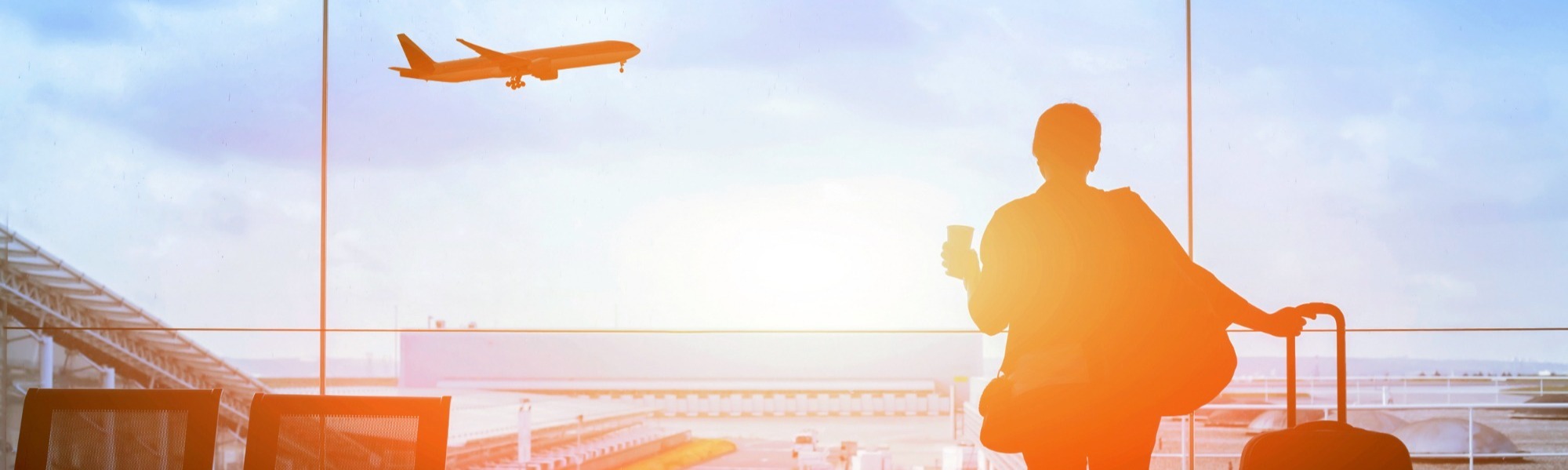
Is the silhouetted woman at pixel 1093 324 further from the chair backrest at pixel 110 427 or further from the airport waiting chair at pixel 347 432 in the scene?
the chair backrest at pixel 110 427

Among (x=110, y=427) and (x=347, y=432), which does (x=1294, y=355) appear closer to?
(x=347, y=432)

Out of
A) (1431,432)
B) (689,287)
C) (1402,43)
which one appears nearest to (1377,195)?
(1402,43)

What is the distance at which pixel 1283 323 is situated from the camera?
161 cm

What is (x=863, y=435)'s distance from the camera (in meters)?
3.84

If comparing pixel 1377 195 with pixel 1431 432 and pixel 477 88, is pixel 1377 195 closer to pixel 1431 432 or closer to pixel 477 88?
pixel 477 88

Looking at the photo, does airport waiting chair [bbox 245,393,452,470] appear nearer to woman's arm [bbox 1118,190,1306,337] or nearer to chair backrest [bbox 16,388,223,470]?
chair backrest [bbox 16,388,223,470]

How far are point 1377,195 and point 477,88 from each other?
402 centimetres

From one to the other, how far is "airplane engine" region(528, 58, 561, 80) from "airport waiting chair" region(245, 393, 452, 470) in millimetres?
2464

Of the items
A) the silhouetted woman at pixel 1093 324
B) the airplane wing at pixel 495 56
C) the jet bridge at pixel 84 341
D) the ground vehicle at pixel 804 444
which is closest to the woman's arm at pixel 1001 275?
the silhouetted woman at pixel 1093 324

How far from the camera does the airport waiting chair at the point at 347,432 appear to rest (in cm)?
173

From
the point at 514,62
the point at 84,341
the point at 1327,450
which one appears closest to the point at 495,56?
the point at 514,62

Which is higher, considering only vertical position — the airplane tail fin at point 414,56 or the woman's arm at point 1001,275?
the airplane tail fin at point 414,56

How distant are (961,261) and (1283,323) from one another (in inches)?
19.5

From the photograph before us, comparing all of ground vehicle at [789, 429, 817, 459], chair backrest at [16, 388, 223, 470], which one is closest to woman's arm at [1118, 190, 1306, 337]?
chair backrest at [16, 388, 223, 470]
